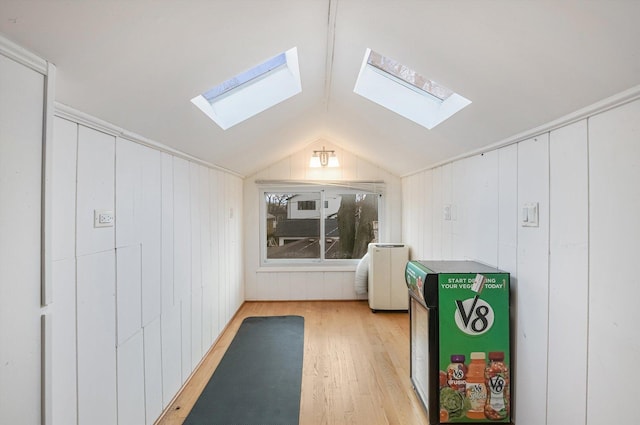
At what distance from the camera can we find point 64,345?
1328mm

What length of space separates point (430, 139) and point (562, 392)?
1.90 meters

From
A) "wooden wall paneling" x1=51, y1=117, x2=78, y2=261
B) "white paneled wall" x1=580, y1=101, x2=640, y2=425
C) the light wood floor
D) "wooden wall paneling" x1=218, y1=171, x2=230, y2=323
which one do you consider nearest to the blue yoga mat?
the light wood floor

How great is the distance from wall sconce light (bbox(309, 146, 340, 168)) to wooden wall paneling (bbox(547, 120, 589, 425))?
308 cm

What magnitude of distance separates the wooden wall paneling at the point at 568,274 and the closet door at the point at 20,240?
2080mm

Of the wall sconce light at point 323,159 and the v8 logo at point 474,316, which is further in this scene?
the wall sconce light at point 323,159

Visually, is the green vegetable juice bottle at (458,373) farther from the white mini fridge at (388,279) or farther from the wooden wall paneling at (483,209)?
the white mini fridge at (388,279)

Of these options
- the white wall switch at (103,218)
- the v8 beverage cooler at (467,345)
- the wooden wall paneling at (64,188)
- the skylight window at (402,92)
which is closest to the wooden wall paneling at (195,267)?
the white wall switch at (103,218)

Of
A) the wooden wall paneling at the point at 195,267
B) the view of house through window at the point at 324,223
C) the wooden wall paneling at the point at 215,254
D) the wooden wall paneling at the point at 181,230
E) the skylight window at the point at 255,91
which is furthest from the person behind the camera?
the view of house through window at the point at 324,223

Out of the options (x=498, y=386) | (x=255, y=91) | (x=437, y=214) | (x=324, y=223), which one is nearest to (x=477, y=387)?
(x=498, y=386)

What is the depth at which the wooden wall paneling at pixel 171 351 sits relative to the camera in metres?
2.21

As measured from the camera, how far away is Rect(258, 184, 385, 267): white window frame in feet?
16.1

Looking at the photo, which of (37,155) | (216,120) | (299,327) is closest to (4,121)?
(37,155)

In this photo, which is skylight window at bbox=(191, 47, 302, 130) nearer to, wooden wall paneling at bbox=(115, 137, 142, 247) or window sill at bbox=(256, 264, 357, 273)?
wooden wall paneling at bbox=(115, 137, 142, 247)

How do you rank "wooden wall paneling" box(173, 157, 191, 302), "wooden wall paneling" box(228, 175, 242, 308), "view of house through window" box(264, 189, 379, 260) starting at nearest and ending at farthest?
1. "wooden wall paneling" box(173, 157, 191, 302)
2. "wooden wall paneling" box(228, 175, 242, 308)
3. "view of house through window" box(264, 189, 379, 260)
